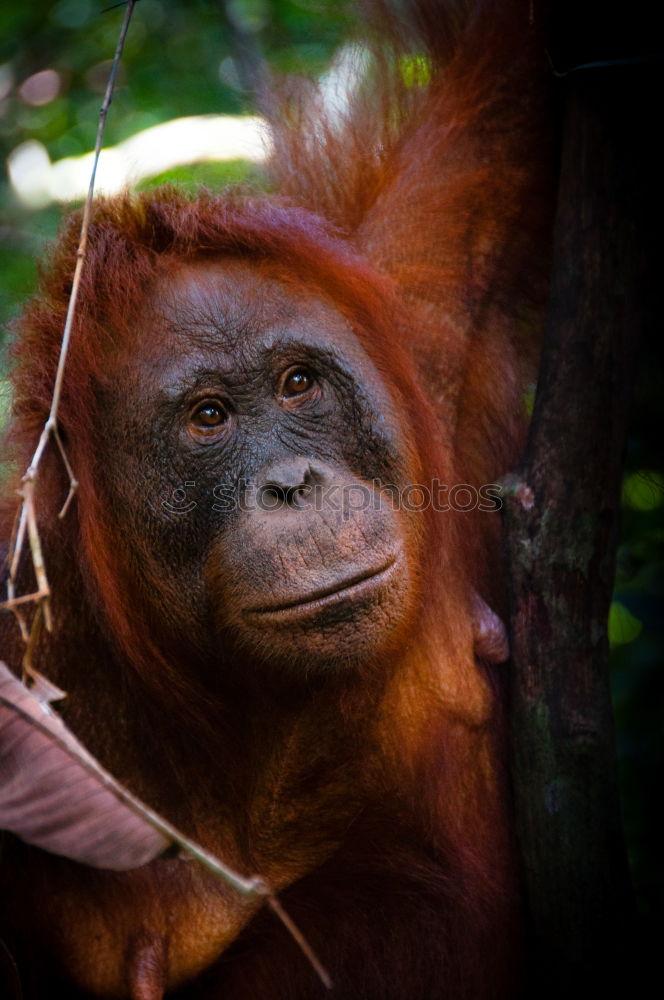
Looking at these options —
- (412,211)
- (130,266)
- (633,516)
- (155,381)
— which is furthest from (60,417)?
(633,516)

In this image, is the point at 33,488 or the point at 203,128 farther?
the point at 203,128

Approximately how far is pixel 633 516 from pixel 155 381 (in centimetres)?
196

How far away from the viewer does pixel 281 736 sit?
2412 millimetres

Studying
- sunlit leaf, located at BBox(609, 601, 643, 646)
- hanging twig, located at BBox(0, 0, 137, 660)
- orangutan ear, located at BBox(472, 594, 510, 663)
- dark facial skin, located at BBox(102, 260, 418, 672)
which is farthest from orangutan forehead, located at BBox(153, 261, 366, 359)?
sunlit leaf, located at BBox(609, 601, 643, 646)

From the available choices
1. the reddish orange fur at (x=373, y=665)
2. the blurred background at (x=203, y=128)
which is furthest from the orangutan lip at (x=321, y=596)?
the blurred background at (x=203, y=128)

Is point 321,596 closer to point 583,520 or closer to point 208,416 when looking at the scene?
point 208,416

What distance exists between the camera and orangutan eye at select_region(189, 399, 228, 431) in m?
2.24

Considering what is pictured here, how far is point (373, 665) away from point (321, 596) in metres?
0.33

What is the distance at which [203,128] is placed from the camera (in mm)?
4137

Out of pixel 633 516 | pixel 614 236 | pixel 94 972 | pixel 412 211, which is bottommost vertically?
pixel 94 972

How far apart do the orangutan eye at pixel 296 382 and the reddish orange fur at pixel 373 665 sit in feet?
0.84

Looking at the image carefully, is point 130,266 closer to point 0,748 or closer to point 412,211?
point 412,211

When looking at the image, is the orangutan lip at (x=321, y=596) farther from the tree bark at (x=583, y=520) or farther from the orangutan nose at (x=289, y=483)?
the tree bark at (x=583, y=520)

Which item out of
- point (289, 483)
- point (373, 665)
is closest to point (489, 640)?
point (373, 665)
